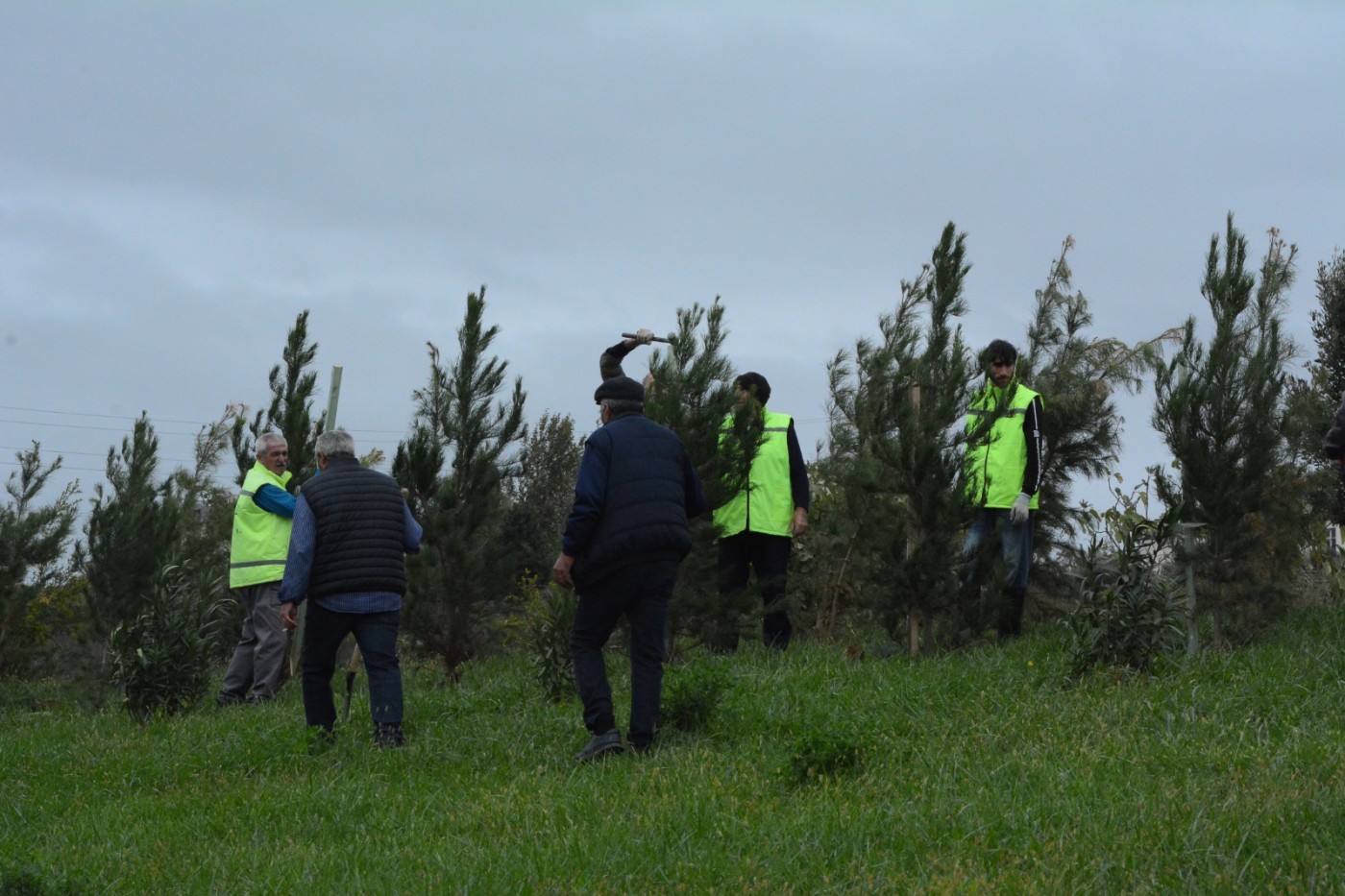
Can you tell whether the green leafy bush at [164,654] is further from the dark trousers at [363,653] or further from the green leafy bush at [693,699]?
the green leafy bush at [693,699]

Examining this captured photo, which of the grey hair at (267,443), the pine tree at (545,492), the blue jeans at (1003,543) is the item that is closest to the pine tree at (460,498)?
the grey hair at (267,443)

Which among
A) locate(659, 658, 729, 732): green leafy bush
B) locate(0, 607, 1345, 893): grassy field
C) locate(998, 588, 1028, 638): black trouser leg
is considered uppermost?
locate(998, 588, 1028, 638): black trouser leg

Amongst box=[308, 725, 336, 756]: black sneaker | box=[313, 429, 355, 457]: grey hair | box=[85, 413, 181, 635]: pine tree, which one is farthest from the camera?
box=[85, 413, 181, 635]: pine tree

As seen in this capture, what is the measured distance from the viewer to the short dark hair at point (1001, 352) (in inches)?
384

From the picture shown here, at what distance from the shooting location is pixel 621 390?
7.55 metres

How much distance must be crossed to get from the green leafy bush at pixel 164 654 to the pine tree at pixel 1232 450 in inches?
259

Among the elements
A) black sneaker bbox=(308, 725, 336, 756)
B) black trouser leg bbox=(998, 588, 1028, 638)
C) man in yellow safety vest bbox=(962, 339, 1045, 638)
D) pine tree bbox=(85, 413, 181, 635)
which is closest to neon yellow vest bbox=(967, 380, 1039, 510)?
man in yellow safety vest bbox=(962, 339, 1045, 638)

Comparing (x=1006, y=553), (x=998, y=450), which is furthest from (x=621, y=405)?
(x=1006, y=553)

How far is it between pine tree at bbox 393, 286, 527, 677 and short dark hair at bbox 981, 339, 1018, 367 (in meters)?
3.56

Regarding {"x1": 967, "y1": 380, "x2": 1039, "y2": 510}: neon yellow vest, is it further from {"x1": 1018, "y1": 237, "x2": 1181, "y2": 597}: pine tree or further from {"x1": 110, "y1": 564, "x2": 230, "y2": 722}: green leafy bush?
{"x1": 110, "y1": 564, "x2": 230, "y2": 722}: green leafy bush

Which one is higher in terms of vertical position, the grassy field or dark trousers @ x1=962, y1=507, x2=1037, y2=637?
dark trousers @ x1=962, y1=507, x2=1037, y2=637

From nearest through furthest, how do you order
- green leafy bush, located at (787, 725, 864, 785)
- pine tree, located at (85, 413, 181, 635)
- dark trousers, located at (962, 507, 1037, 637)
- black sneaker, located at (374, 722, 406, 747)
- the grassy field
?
1. the grassy field
2. green leafy bush, located at (787, 725, 864, 785)
3. black sneaker, located at (374, 722, 406, 747)
4. dark trousers, located at (962, 507, 1037, 637)
5. pine tree, located at (85, 413, 181, 635)

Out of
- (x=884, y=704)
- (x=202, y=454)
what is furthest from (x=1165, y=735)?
(x=202, y=454)

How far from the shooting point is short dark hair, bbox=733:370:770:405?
1034 centimetres
